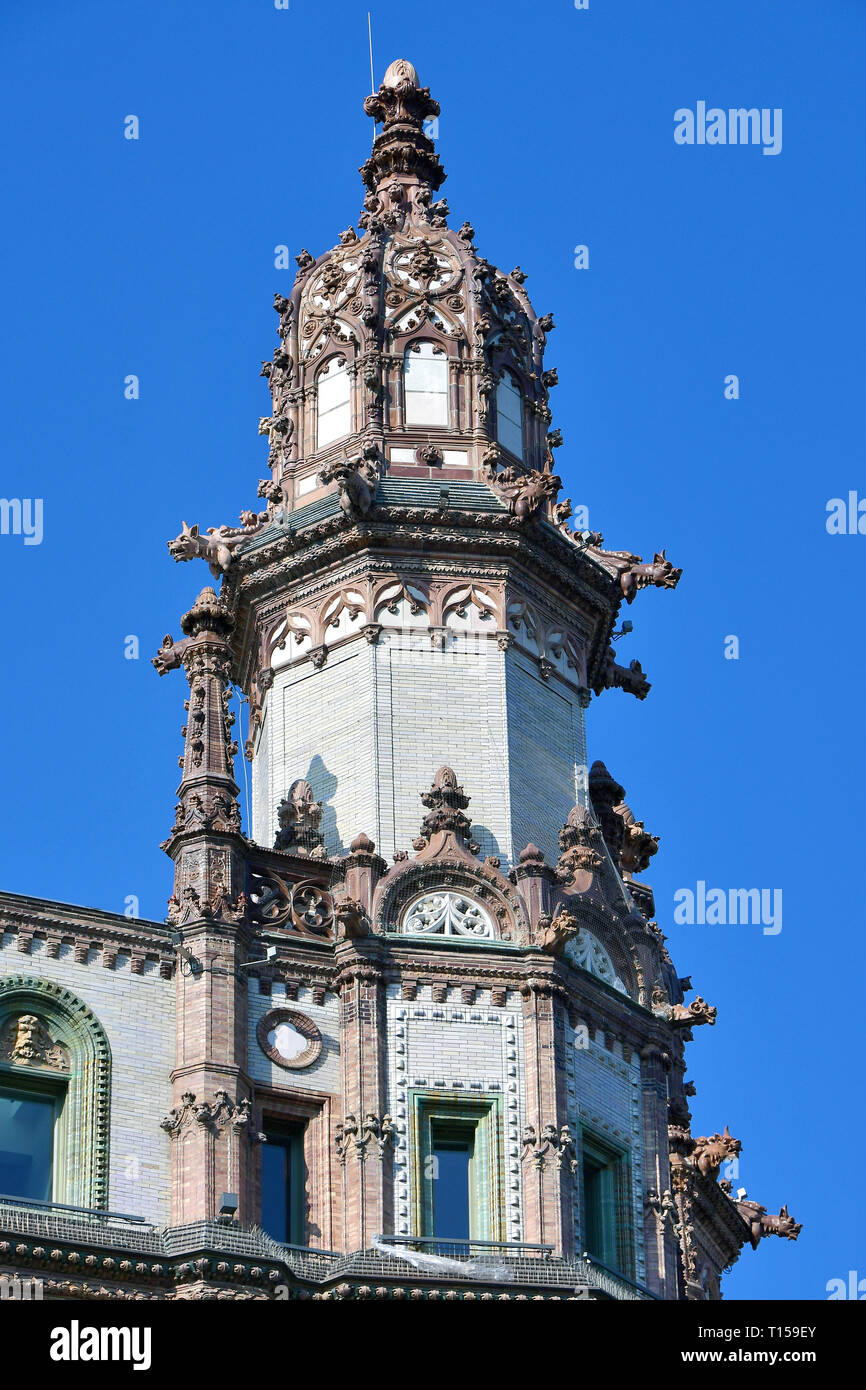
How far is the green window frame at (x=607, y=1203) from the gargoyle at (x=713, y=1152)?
5493 mm

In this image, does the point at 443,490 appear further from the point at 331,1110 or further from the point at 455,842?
the point at 331,1110

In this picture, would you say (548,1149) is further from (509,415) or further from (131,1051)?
(509,415)

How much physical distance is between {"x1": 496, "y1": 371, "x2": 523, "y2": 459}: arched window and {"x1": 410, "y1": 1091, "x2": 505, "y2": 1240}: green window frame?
1398 centimetres

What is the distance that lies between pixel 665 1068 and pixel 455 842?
5309 millimetres

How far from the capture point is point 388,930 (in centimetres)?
5366

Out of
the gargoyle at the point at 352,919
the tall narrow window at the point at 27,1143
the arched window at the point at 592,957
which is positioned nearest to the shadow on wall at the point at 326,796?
the gargoyle at the point at 352,919

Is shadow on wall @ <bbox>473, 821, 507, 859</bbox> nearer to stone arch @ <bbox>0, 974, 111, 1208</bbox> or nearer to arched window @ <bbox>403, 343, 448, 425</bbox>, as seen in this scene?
stone arch @ <bbox>0, 974, 111, 1208</bbox>

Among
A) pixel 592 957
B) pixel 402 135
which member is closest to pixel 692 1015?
pixel 592 957

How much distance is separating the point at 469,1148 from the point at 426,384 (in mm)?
15260

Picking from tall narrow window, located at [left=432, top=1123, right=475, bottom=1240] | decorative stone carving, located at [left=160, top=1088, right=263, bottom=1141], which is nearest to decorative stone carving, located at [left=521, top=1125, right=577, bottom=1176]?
tall narrow window, located at [left=432, top=1123, right=475, bottom=1240]

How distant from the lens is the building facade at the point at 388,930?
1981 inches

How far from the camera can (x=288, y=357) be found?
62219 mm
